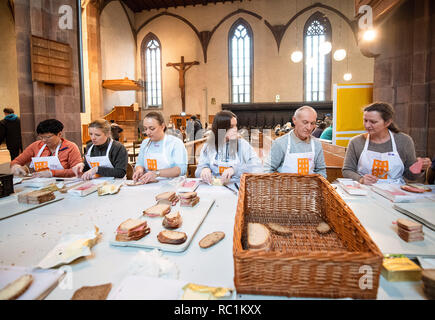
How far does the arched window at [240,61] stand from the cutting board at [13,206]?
49.1ft

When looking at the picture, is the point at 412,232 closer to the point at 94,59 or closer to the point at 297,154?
the point at 297,154

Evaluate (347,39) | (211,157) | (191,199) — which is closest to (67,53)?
(211,157)

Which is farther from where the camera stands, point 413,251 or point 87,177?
point 87,177

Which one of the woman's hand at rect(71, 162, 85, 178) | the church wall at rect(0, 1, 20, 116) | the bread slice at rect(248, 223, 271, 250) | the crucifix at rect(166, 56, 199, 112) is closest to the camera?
the bread slice at rect(248, 223, 271, 250)

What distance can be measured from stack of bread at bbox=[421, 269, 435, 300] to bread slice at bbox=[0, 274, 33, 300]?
1.21 meters

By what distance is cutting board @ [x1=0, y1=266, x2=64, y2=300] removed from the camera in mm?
789

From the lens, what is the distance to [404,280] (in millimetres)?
858

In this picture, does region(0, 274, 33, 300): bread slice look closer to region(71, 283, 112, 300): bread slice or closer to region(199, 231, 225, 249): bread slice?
region(71, 283, 112, 300): bread slice

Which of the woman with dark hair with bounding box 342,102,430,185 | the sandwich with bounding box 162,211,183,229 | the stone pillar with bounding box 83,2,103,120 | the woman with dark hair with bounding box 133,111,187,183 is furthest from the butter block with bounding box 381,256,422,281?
the stone pillar with bounding box 83,2,103,120

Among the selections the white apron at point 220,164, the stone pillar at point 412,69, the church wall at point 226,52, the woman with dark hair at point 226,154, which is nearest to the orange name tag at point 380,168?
the woman with dark hair at point 226,154

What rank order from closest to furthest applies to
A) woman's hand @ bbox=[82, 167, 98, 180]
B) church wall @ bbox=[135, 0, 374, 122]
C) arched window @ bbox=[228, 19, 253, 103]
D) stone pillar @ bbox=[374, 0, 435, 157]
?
woman's hand @ bbox=[82, 167, 98, 180] → stone pillar @ bbox=[374, 0, 435, 157] → church wall @ bbox=[135, 0, 374, 122] → arched window @ bbox=[228, 19, 253, 103]

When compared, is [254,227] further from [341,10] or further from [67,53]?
[341,10]

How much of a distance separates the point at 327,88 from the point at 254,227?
15896 millimetres
